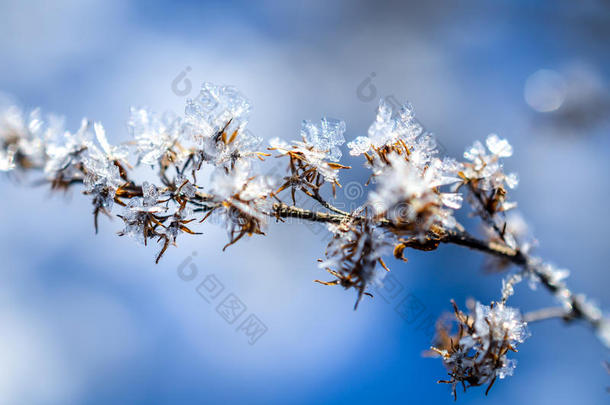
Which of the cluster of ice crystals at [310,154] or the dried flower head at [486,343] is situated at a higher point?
the cluster of ice crystals at [310,154]

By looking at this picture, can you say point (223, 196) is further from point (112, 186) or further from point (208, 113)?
point (112, 186)

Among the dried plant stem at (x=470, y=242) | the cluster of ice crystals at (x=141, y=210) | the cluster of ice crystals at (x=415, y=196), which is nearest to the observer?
the cluster of ice crystals at (x=415, y=196)

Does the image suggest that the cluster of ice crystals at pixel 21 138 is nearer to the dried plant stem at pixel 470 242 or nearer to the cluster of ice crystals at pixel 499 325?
the dried plant stem at pixel 470 242

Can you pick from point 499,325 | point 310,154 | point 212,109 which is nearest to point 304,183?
point 310,154

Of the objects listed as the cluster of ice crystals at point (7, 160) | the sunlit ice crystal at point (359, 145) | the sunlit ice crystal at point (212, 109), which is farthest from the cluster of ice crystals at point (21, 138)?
the sunlit ice crystal at point (359, 145)

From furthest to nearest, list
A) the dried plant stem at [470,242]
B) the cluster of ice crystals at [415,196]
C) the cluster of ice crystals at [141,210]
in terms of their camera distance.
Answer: the cluster of ice crystals at [141,210] → the dried plant stem at [470,242] → the cluster of ice crystals at [415,196]

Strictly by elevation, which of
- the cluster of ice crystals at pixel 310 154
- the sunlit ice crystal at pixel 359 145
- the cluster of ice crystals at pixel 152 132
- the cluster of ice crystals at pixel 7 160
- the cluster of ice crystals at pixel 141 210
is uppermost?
the sunlit ice crystal at pixel 359 145

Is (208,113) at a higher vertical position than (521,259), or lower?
lower

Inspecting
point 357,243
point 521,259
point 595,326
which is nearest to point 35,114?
point 357,243
